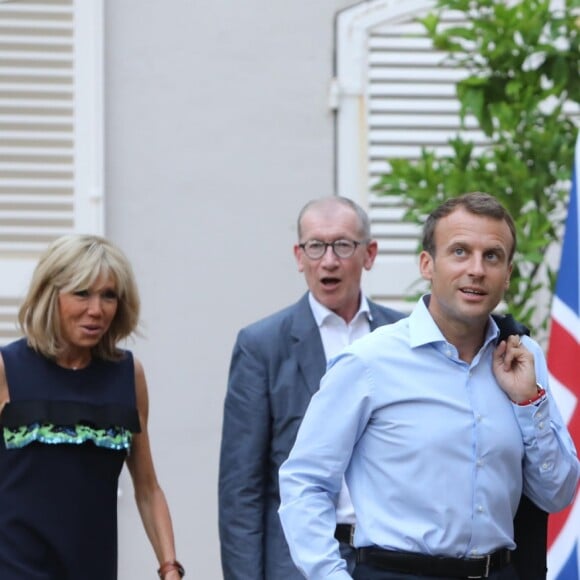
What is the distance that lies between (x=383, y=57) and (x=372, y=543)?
12.2 ft

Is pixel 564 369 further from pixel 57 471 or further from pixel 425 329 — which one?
pixel 425 329

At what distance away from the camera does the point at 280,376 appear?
4.78 m

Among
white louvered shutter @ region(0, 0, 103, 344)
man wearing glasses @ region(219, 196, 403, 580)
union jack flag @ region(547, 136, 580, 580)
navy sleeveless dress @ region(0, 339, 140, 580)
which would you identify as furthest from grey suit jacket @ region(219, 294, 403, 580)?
white louvered shutter @ region(0, 0, 103, 344)

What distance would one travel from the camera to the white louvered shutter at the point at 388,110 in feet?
22.2

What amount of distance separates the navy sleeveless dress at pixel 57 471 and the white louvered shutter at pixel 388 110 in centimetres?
247

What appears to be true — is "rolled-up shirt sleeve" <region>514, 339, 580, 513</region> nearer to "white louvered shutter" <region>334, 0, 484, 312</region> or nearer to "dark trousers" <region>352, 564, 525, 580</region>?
"dark trousers" <region>352, 564, 525, 580</region>

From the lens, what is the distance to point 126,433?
4438 mm

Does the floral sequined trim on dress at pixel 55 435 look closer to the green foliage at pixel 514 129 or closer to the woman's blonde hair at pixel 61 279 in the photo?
the woman's blonde hair at pixel 61 279

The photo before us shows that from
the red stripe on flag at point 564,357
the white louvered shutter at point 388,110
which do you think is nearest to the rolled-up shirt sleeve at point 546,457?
the red stripe on flag at point 564,357

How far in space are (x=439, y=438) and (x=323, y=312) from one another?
1.49 m

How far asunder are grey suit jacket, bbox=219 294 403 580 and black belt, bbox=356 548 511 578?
4.06 ft

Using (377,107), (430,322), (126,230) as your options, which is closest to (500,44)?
(377,107)

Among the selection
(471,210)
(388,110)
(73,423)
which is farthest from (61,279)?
(388,110)

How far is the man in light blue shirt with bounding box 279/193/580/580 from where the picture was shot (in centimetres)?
340
